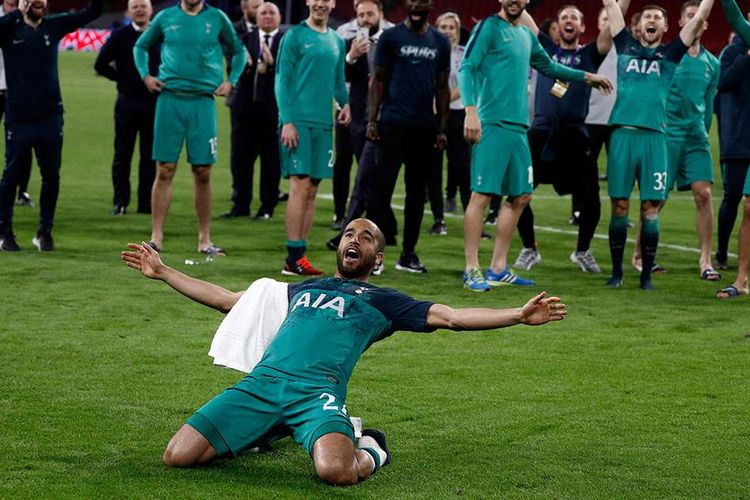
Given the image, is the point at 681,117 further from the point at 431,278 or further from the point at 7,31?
the point at 7,31

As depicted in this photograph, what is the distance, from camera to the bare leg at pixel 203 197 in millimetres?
11758

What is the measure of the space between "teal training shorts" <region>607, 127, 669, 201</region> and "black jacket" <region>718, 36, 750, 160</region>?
138 cm

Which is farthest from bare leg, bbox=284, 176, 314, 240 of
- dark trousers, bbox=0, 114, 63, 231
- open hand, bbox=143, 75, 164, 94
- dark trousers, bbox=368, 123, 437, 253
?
dark trousers, bbox=0, 114, 63, 231

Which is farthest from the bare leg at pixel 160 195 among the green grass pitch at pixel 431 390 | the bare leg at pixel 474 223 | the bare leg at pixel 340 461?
the bare leg at pixel 340 461

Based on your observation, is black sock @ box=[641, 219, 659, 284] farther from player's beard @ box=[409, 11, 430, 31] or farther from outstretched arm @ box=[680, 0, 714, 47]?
player's beard @ box=[409, 11, 430, 31]

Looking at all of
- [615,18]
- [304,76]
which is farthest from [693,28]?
[304,76]

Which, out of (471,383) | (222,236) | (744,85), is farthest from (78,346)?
(744,85)

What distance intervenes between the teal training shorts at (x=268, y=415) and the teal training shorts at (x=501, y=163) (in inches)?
200

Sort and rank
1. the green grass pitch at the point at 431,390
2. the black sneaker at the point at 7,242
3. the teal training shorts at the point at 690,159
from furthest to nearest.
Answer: the black sneaker at the point at 7,242 → the teal training shorts at the point at 690,159 → the green grass pitch at the point at 431,390

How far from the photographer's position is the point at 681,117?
1147 centimetres

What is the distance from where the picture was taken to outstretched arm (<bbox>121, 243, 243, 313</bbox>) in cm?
615

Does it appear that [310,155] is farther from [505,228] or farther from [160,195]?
[505,228]

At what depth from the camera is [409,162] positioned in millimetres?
11070

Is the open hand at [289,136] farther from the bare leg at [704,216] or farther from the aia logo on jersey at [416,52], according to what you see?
the bare leg at [704,216]
